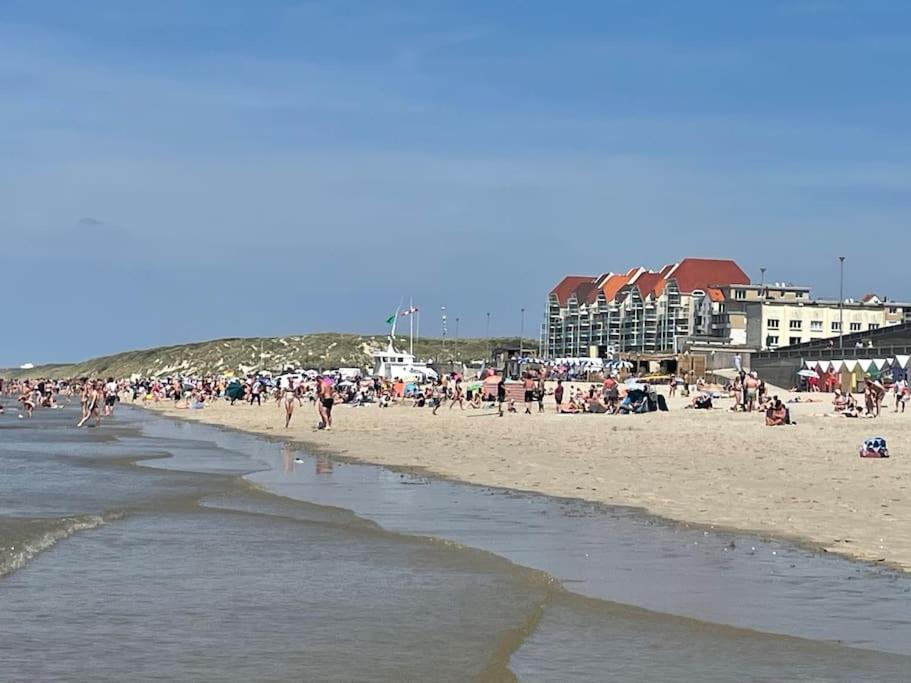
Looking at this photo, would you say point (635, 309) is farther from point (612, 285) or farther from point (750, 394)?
point (750, 394)

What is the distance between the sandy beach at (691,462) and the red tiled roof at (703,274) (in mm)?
85472

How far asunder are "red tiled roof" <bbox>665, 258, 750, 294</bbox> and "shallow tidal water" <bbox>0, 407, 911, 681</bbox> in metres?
115

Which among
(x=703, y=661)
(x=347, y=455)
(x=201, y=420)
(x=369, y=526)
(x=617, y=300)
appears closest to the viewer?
(x=703, y=661)

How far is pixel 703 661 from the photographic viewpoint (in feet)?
22.6

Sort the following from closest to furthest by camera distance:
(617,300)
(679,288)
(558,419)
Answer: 1. (558,419)
2. (679,288)
3. (617,300)

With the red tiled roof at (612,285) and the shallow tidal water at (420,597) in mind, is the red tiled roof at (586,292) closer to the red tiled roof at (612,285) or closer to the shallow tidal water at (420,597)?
the red tiled roof at (612,285)

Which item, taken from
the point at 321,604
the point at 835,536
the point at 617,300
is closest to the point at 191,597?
the point at 321,604

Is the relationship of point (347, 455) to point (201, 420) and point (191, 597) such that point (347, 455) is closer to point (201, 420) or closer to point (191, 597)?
point (191, 597)

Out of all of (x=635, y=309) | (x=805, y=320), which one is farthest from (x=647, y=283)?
(x=805, y=320)

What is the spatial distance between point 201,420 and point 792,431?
2675 centimetres

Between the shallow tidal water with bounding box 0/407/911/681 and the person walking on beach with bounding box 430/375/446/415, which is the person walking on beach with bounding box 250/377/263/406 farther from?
the shallow tidal water with bounding box 0/407/911/681

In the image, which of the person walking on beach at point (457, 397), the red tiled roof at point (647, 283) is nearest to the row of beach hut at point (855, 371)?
the person walking on beach at point (457, 397)

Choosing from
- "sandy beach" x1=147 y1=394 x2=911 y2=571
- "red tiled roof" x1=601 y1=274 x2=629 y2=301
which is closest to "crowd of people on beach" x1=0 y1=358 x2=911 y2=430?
"sandy beach" x1=147 y1=394 x2=911 y2=571

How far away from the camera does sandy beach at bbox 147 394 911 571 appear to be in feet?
44.3
